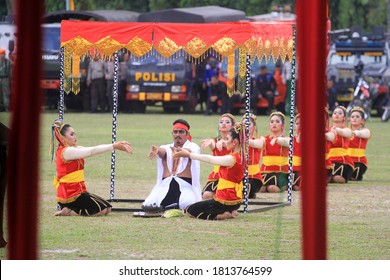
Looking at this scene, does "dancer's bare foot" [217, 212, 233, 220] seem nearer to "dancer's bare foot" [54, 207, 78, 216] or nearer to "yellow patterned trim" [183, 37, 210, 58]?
"dancer's bare foot" [54, 207, 78, 216]

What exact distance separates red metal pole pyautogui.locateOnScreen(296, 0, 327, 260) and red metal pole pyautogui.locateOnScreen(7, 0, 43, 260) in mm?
1110

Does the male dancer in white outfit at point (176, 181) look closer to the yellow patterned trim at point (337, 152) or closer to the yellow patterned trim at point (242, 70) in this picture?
the yellow patterned trim at point (242, 70)

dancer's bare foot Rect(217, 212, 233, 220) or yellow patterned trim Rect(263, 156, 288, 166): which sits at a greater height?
yellow patterned trim Rect(263, 156, 288, 166)

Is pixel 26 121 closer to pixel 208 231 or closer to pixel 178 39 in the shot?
pixel 208 231

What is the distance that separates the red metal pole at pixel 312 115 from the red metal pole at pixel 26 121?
43.7 inches

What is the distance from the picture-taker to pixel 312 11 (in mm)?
4957

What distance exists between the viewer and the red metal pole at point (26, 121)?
4.93m

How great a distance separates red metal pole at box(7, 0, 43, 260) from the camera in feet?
16.2

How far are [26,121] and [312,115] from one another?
120 centimetres

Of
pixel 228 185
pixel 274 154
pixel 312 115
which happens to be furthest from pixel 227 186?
pixel 312 115

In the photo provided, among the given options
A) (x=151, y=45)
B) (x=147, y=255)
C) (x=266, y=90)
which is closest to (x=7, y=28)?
(x=147, y=255)

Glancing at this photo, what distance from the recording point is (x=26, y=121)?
494 centimetres

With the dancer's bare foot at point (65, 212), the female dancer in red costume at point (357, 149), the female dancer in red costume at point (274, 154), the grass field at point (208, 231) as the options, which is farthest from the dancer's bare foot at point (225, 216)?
the female dancer in red costume at point (357, 149)

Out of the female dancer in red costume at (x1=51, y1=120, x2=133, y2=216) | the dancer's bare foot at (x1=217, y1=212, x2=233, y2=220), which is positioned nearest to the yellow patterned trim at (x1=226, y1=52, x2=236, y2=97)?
the dancer's bare foot at (x1=217, y1=212, x2=233, y2=220)
